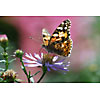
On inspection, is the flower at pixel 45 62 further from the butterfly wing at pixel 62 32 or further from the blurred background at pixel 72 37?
the blurred background at pixel 72 37

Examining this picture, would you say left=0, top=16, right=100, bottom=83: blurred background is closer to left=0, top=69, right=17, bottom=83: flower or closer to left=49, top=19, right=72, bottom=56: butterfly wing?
left=49, top=19, right=72, bottom=56: butterfly wing

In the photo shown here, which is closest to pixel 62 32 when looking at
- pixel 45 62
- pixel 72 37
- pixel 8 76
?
pixel 45 62

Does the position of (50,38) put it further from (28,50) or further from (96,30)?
(96,30)

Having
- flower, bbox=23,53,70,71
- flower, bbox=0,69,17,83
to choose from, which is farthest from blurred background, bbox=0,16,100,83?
flower, bbox=0,69,17,83

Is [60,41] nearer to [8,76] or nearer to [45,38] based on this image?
[45,38]
